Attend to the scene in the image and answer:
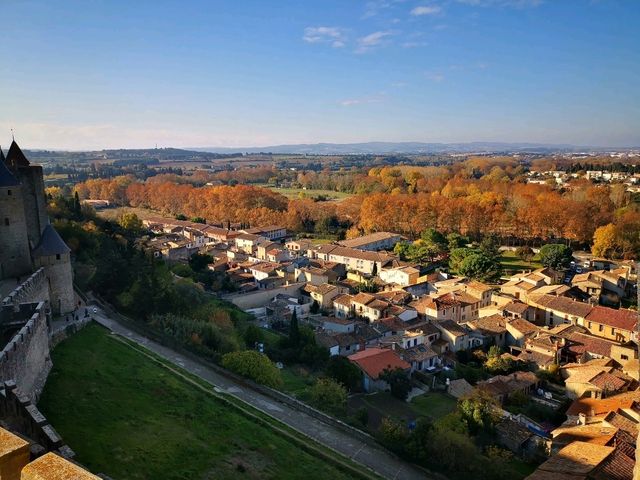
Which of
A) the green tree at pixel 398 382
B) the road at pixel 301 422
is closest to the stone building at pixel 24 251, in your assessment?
the road at pixel 301 422

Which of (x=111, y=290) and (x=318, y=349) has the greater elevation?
(x=111, y=290)

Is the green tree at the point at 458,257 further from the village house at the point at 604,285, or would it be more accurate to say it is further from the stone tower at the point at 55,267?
the stone tower at the point at 55,267

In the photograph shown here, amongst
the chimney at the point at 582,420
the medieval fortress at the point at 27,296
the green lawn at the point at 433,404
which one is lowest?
the green lawn at the point at 433,404

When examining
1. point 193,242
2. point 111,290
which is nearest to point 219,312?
point 111,290

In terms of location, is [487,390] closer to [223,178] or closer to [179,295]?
[179,295]

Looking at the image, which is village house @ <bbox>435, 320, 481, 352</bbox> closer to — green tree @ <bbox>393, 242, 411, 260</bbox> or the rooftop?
the rooftop

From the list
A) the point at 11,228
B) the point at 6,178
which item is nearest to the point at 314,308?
the point at 11,228
